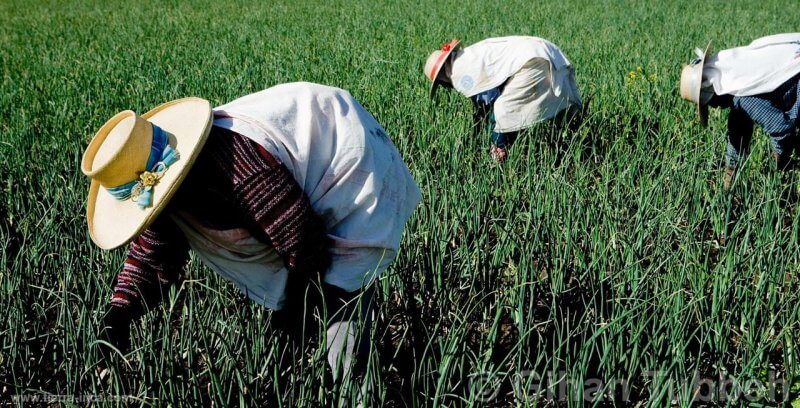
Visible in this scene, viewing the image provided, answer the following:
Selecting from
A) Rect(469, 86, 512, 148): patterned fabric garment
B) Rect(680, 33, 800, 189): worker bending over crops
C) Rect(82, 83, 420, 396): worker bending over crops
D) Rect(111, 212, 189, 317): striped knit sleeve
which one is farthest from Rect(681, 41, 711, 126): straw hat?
Rect(111, 212, 189, 317): striped knit sleeve

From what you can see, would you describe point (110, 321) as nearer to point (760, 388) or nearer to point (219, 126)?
point (219, 126)

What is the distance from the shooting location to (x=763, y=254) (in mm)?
1798

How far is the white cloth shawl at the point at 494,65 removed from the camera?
10.2ft

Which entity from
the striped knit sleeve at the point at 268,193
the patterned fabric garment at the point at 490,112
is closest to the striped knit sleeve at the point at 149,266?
the striped knit sleeve at the point at 268,193

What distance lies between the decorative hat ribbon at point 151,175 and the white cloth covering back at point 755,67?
6.79ft

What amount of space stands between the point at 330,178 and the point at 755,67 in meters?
1.85

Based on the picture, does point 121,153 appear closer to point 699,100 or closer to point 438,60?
point 699,100

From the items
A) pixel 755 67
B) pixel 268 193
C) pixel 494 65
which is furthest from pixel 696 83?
pixel 268 193

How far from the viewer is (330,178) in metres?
1.35

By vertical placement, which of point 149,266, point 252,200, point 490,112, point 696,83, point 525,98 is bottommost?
point 490,112

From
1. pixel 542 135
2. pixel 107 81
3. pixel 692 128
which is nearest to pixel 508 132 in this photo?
pixel 542 135

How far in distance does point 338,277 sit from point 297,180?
0.23m

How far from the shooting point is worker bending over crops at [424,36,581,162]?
3.10 meters

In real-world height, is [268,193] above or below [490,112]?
above
